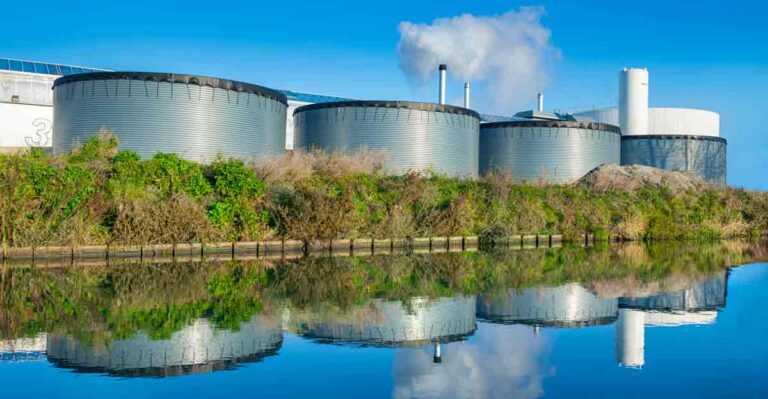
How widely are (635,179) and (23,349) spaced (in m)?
31.1

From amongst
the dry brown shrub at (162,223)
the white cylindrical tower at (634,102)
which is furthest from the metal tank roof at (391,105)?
the white cylindrical tower at (634,102)

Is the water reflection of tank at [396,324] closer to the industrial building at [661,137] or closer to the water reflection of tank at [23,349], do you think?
the water reflection of tank at [23,349]

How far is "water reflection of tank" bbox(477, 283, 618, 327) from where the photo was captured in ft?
35.2

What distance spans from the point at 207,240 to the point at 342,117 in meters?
14.6

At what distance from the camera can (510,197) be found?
27.6m

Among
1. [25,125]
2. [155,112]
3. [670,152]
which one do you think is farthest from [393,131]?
[670,152]

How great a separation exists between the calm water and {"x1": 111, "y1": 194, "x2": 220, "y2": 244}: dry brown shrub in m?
2.50

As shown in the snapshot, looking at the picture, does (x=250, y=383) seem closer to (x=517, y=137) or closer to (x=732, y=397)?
(x=732, y=397)

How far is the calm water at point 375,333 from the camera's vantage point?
23.3 ft

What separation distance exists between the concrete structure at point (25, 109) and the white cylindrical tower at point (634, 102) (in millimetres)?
36318

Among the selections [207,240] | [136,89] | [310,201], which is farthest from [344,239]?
[136,89]

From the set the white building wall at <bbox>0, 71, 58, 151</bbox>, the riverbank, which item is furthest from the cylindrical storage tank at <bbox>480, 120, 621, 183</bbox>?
the white building wall at <bbox>0, 71, 58, 151</bbox>

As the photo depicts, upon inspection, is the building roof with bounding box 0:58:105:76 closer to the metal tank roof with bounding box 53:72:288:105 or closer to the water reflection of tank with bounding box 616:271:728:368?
the metal tank roof with bounding box 53:72:288:105

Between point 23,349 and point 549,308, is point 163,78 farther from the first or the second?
point 23,349
